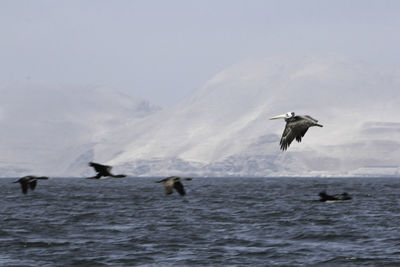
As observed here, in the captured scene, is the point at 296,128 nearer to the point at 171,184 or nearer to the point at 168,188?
the point at 168,188

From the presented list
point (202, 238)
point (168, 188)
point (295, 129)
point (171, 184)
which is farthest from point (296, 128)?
point (202, 238)

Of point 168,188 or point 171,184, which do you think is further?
point 171,184

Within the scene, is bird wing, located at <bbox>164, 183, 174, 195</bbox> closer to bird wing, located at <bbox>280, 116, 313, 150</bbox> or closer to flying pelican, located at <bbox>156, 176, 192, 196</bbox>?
flying pelican, located at <bbox>156, 176, 192, 196</bbox>

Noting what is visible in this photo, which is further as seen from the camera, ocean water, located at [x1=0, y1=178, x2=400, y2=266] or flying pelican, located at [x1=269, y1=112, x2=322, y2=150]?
ocean water, located at [x1=0, y1=178, x2=400, y2=266]

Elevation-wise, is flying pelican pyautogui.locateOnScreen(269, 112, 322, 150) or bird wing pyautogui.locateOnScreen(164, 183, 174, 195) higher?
flying pelican pyautogui.locateOnScreen(269, 112, 322, 150)

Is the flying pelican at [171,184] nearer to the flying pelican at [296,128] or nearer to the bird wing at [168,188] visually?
the bird wing at [168,188]

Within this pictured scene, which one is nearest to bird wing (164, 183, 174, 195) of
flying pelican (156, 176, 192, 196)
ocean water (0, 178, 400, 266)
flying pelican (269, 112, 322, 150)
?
flying pelican (156, 176, 192, 196)

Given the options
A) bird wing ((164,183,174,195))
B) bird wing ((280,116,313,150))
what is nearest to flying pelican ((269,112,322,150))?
bird wing ((280,116,313,150))

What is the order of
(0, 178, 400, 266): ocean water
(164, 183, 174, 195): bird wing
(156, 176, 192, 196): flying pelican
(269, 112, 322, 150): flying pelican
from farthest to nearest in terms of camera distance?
(0, 178, 400, 266): ocean water → (156, 176, 192, 196): flying pelican → (164, 183, 174, 195): bird wing → (269, 112, 322, 150): flying pelican

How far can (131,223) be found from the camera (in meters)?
61.0

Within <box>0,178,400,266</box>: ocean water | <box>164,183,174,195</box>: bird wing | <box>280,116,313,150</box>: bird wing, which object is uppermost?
<box>280,116,313,150</box>: bird wing

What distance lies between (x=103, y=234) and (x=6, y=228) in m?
8.53

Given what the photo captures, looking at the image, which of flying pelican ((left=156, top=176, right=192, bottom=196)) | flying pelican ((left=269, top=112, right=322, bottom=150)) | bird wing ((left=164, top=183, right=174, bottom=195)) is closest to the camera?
flying pelican ((left=269, top=112, right=322, bottom=150))

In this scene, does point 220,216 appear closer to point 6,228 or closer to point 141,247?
point 6,228
